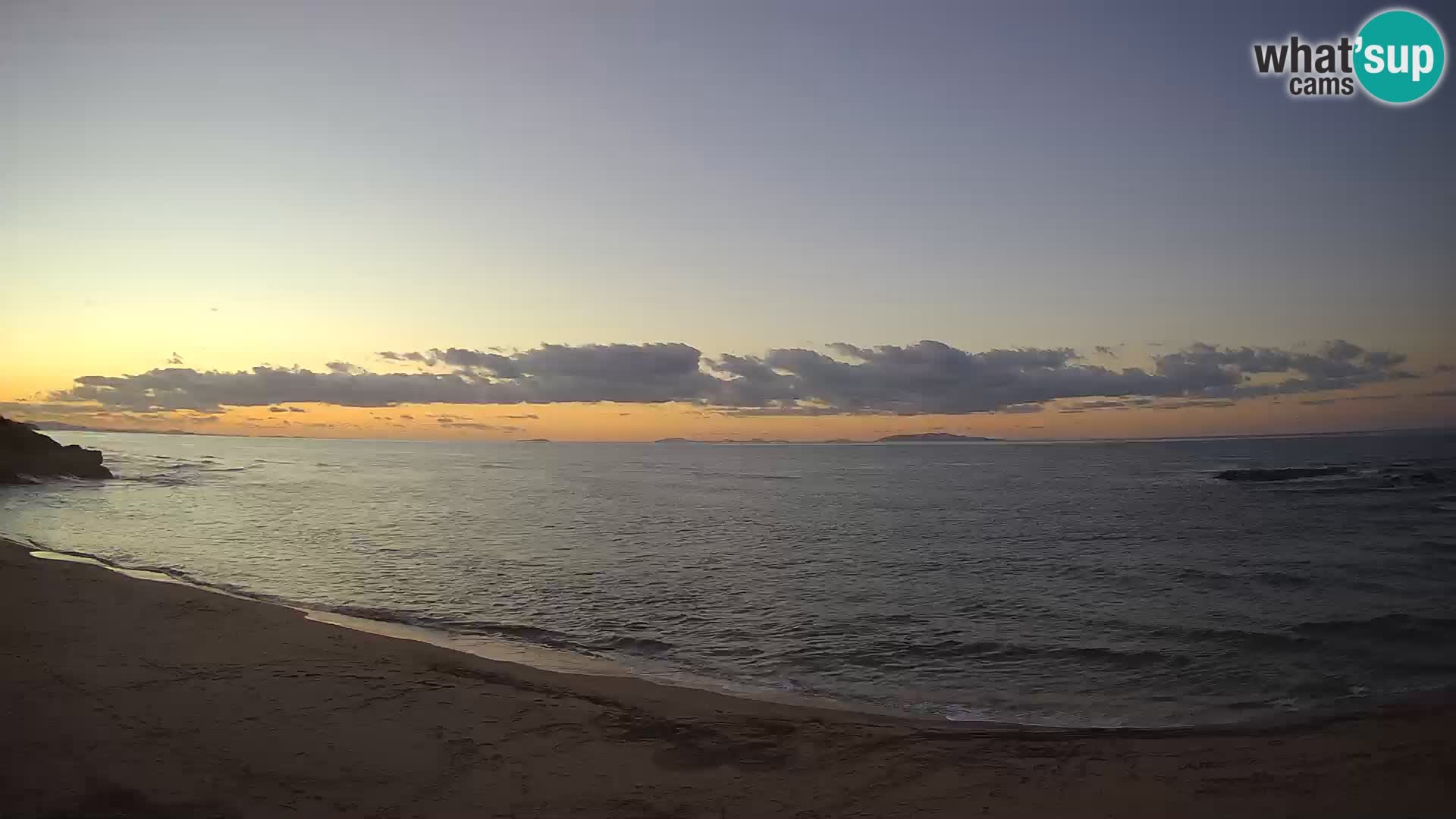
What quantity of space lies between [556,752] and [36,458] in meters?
69.3

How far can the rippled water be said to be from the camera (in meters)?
14.3

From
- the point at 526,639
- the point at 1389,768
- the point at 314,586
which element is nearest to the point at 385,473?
the point at 314,586

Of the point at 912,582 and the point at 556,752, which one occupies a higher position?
the point at 556,752

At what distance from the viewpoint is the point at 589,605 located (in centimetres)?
2048

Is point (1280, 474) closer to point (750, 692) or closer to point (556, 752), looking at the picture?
point (750, 692)

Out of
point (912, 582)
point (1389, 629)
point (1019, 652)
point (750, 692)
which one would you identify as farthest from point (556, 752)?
point (1389, 629)

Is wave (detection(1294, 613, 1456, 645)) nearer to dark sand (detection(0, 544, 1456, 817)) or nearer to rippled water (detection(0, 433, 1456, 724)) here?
rippled water (detection(0, 433, 1456, 724))

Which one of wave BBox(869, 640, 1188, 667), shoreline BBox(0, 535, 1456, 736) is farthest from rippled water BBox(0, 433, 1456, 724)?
shoreline BBox(0, 535, 1456, 736)

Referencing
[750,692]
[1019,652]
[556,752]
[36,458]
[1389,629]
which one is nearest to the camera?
[556,752]

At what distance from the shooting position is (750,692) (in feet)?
43.6

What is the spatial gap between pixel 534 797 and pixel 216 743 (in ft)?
13.7

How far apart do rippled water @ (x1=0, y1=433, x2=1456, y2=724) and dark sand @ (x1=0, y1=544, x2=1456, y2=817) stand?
209 centimetres

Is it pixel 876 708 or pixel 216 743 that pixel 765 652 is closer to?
pixel 876 708

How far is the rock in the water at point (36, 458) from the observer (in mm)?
53188
